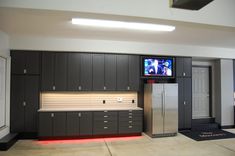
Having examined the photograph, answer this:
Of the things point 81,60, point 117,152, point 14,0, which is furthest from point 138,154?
point 14,0

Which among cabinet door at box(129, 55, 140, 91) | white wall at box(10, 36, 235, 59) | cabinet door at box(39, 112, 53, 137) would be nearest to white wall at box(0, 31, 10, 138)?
white wall at box(10, 36, 235, 59)

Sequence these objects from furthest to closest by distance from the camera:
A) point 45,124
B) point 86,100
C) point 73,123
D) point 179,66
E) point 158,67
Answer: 1. point 179,66
2. point 158,67
3. point 86,100
4. point 73,123
5. point 45,124

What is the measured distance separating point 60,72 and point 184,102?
4.15 metres

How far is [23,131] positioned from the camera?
534 cm

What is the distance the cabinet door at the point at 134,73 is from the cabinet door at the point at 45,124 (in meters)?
2.56

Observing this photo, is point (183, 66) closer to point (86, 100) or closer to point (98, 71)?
point (98, 71)

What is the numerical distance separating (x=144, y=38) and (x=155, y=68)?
1194 millimetres

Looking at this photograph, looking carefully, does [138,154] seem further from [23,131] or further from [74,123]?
[23,131]

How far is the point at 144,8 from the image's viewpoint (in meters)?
2.75

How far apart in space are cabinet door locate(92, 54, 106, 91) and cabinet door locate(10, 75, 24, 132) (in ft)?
6.80

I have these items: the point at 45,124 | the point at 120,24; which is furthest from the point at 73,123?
the point at 120,24

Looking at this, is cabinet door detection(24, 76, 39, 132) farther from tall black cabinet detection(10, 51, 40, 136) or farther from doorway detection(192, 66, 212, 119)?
doorway detection(192, 66, 212, 119)

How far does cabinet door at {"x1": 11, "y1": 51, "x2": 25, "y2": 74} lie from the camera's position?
534 cm

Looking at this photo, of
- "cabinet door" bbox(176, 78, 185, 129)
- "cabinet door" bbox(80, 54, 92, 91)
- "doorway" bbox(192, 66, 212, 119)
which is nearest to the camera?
"cabinet door" bbox(80, 54, 92, 91)
